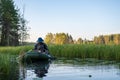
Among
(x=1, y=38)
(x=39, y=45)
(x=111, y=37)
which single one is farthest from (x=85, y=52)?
(x=111, y=37)

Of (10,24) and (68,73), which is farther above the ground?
(10,24)

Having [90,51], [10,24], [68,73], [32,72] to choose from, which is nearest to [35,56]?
[90,51]

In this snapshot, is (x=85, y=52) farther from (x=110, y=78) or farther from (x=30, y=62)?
(x=110, y=78)

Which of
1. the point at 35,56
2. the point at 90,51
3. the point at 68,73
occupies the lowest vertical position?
the point at 68,73

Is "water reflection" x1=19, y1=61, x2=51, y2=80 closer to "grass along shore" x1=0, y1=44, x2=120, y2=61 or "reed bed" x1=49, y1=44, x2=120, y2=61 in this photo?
"grass along shore" x1=0, y1=44, x2=120, y2=61

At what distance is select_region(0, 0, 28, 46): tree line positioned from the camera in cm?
6362

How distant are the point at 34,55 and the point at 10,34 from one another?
152 feet

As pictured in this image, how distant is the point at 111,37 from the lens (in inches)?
3521

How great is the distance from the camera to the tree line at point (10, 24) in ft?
209

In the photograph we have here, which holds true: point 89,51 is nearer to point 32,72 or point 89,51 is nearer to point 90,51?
point 90,51

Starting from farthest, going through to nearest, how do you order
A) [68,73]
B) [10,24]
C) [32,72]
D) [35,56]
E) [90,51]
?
[10,24] < [90,51] < [35,56] < [32,72] < [68,73]

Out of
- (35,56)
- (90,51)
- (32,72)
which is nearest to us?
(32,72)

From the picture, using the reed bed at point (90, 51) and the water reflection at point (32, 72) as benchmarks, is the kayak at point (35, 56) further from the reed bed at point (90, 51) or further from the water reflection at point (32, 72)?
the reed bed at point (90, 51)

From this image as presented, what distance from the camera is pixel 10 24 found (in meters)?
65.8
